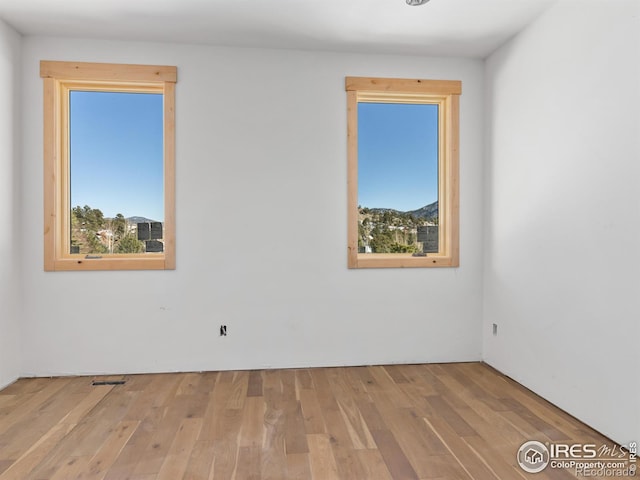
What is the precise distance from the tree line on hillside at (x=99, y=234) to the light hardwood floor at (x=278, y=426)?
1067 mm

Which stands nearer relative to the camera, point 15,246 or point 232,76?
point 15,246

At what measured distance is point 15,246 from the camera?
119 inches

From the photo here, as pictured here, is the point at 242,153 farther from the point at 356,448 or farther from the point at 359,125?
the point at 356,448

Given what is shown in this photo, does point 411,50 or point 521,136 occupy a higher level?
point 411,50

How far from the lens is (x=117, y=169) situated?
3.37m

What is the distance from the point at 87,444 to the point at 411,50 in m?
3.66

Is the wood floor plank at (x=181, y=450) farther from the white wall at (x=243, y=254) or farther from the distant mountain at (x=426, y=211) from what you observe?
the distant mountain at (x=426, y=211)

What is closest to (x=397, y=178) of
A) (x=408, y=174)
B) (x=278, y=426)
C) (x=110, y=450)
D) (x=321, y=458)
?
(x=408, y=174)

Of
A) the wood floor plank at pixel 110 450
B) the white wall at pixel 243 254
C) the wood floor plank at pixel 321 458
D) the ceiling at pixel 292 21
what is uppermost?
the ceiling at pixel 292 21

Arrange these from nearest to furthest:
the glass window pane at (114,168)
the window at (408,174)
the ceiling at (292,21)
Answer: the ceiling at (292,21), the glass window pane at (114,168), the window at (408,174)

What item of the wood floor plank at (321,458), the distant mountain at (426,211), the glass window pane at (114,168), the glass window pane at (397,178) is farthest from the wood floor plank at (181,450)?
the distant mountain at (426,211)

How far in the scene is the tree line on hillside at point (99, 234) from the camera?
3.32 meters

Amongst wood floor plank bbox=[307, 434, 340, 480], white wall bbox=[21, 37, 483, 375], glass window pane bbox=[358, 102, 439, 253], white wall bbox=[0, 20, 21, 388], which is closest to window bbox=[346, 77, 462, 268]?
glass window pane bbox=[358, 102, 439, 253]

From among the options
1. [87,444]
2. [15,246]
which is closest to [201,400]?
[87,444]
